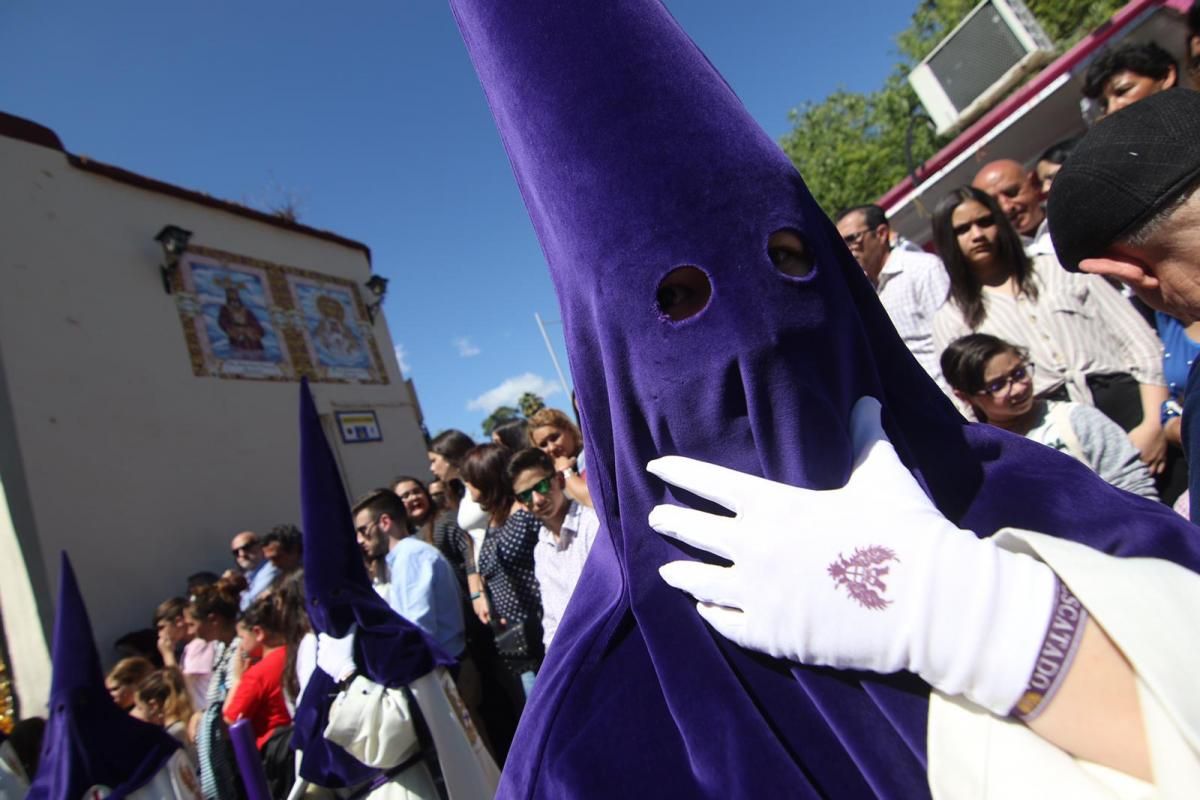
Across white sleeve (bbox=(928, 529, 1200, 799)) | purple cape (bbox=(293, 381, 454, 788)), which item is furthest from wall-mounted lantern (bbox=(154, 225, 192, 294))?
white sleeve (bbox=(928, 529, 1200, 799))

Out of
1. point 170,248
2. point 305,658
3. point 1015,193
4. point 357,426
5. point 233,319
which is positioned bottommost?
point 305,658

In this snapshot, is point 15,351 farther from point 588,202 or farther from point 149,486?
point 588,202

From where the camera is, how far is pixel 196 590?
4695 millimetres

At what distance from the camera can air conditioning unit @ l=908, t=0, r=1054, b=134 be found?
19.5 ft

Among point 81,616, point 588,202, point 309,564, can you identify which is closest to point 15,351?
point 81,616

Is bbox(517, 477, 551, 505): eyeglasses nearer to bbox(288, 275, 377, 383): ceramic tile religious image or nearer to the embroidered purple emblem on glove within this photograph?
the embroidered purple emblem on glove

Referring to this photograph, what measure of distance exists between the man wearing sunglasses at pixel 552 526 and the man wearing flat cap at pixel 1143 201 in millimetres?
2343

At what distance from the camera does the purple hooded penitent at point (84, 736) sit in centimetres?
288

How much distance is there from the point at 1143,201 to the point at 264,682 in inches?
147

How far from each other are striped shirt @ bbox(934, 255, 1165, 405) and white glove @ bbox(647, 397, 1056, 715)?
6.36 ft

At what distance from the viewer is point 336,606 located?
107 inches

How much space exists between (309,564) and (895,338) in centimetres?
240

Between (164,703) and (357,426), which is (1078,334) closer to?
(164,703)

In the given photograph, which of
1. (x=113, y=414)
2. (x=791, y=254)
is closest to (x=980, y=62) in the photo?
(x=791, y=254)
